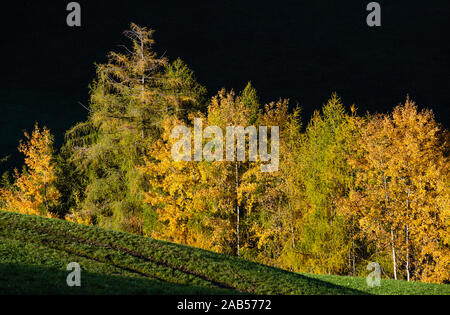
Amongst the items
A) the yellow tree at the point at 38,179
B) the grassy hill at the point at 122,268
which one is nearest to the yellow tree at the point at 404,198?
the grassy hill at the point at 122,268

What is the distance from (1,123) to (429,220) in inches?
6578

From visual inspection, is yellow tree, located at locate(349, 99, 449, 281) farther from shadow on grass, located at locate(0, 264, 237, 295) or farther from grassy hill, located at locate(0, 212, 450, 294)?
shadow on grass, located at locate(0, 264, 237, 295)

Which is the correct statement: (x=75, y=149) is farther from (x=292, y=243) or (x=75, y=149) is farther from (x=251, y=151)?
(x=292, y=243)

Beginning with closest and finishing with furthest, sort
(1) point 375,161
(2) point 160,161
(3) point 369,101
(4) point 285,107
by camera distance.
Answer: (1) point 375,161 → (2) point 160,161 → (4) point 285,107 → (3) point 369,101

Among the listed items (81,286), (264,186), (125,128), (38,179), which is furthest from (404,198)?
(38,179)

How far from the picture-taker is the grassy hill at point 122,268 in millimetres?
12570

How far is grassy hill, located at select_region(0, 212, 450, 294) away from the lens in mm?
12570

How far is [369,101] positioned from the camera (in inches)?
5827

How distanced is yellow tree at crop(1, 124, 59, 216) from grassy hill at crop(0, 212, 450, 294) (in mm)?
23725

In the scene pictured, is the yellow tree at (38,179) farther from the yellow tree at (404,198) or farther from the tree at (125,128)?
the yellow tree at (404,198)

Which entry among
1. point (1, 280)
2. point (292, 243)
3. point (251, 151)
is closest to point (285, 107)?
point (251, 151)

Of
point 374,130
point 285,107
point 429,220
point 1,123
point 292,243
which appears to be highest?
point 1,123

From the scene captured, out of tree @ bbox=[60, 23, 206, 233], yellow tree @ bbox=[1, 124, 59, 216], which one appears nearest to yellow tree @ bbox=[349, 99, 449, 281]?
tree @ bbox=[60, 23, 206, 233]
